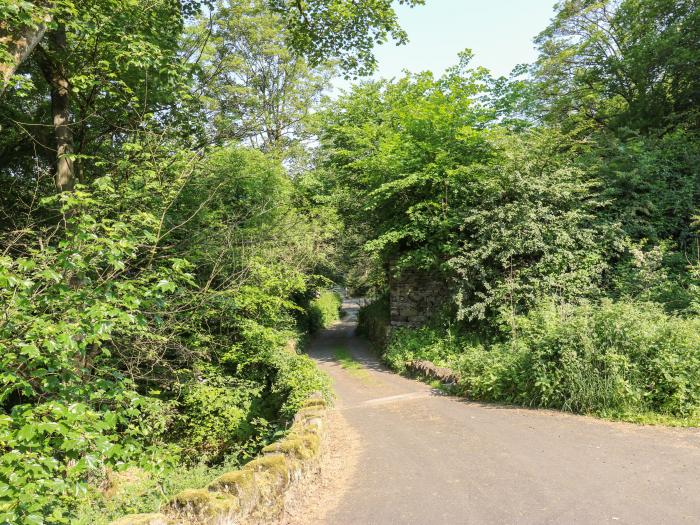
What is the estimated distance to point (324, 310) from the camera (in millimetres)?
32094

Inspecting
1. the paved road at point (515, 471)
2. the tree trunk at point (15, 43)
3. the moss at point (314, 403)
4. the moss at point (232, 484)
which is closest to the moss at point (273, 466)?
the moss at point (232, 484)

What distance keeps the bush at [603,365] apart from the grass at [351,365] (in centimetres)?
505

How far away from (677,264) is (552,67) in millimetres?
15253

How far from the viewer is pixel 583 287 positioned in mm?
11484

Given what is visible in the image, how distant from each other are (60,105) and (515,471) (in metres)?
9.20

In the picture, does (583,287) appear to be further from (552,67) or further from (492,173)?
(552,67)

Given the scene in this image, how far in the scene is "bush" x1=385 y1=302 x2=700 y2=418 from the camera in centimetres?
691

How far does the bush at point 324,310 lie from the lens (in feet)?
87.9

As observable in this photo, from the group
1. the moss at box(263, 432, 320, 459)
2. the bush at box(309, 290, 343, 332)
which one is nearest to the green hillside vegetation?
the moss at box(263, 432, 320, 459)

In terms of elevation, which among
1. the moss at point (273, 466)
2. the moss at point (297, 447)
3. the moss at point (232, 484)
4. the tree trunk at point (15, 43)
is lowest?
the moss at point (297, 447)

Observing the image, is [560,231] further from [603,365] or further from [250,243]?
[250,243]

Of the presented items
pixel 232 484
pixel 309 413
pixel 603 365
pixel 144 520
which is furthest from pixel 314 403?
pixel 603 365

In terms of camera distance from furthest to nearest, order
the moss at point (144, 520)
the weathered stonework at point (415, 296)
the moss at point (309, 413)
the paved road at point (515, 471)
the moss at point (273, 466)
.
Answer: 1. the weathered stonework at point (415, 296)
2. the moss at point (309, 413)
3. the moss at point (273, 466)
4. the paved road at point (515, 471)
5. the moss at point (144, 520)

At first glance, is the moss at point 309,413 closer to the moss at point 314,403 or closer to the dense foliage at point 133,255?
the moss at point 314,403
